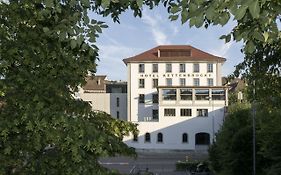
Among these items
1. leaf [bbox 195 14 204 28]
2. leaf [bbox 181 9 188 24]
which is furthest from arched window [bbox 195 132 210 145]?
leaf [bbox 195 14 204 28]

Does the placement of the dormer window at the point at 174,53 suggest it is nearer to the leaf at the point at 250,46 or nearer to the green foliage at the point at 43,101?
the green foliage at the point at 43,101

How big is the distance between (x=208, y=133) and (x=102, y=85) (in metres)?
28.0

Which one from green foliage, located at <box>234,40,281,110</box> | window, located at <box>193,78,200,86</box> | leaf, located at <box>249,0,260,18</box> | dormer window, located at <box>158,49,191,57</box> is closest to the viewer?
leaf, located at <box>249,0,260,18</box>

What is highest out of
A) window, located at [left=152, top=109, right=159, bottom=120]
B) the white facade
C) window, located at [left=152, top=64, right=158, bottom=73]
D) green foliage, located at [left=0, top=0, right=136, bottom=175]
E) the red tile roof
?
the red tile roof

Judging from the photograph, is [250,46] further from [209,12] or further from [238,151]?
[238,151]

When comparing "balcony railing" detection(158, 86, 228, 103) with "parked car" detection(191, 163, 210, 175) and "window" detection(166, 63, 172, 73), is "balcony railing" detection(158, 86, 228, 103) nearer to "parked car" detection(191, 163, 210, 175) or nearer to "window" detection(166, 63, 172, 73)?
"window" detection(166, 63, 172, 73)

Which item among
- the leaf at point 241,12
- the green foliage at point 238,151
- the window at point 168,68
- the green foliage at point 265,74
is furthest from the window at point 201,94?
the leaf at point 241,12

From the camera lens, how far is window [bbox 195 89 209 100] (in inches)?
2847

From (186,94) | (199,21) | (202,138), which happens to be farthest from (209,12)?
(186,94)

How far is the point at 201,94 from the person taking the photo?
239ft

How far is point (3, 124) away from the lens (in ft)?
13.8

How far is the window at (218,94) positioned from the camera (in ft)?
238

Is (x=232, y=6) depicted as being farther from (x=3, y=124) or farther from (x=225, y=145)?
(x=225, y=145)

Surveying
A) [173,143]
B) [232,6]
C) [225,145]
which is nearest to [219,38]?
[232,6]
